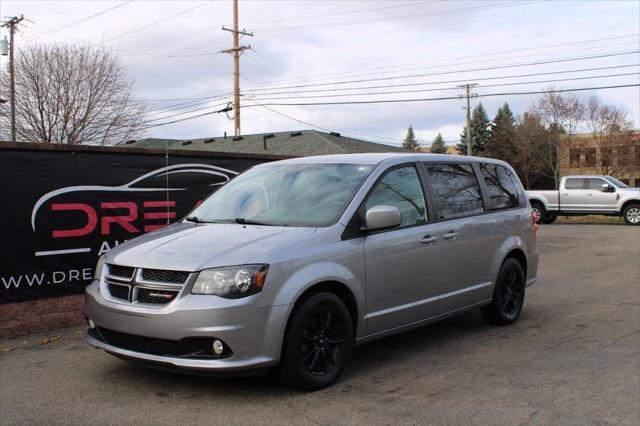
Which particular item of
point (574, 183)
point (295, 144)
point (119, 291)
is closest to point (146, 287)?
point (119, 291)

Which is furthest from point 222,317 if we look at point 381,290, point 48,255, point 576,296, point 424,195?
point 576,296

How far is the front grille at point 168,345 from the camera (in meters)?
4.19

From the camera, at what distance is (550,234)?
19.5m

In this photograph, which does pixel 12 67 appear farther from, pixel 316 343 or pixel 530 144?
pixel 530 144

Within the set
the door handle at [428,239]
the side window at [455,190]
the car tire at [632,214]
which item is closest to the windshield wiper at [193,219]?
the door handle at [428,239]

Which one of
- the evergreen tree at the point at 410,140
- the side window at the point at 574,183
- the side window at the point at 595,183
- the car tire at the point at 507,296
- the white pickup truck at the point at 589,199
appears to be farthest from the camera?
the evergreen tree at the point at 410,140

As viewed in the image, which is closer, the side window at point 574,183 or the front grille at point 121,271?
the front grille at point 121,271

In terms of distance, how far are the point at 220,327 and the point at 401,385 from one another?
5.25 ft

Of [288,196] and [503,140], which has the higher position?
[503,140]

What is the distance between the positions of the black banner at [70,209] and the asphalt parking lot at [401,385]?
2.32 feet

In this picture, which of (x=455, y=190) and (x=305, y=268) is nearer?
(x=305, y=268)

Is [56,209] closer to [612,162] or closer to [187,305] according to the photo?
[187,305]

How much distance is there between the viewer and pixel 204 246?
14.8 feet

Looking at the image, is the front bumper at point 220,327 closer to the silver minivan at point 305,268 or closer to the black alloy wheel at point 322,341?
the silver minivan at point 305,268
